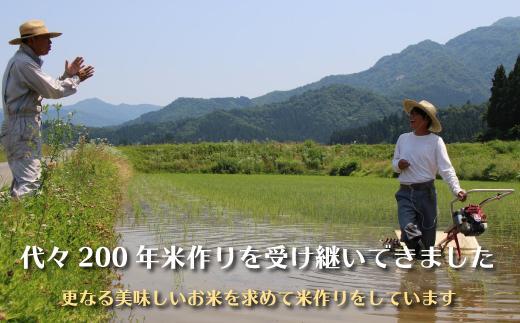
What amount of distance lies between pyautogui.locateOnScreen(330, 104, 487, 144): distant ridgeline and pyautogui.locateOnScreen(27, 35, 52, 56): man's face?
260 feet

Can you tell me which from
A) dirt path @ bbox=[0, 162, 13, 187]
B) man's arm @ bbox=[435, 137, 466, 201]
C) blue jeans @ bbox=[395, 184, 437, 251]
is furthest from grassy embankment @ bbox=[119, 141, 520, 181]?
man's arm @ bbox=[435, 137, 466, 201]

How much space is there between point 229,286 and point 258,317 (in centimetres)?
106

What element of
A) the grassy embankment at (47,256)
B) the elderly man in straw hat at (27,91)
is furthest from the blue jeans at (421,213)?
the elderly man in straw hat at (27,91)

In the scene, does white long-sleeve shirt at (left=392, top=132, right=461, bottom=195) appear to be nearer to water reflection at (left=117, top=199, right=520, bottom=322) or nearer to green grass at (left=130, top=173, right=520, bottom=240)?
water reflection at (left=117, top=199, right=520, bottom=322)

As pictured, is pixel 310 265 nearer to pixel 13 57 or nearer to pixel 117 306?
pixel 117 306

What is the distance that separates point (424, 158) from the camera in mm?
6504

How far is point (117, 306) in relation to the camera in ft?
15.4

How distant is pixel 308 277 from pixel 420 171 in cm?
163

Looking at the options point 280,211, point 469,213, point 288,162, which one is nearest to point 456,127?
point 288,162

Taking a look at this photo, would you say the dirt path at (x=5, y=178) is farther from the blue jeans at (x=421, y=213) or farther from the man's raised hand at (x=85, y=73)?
the blue jeans at (x=421, y=213)

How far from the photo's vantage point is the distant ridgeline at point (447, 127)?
87562 mm

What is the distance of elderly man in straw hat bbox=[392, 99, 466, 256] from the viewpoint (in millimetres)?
6477

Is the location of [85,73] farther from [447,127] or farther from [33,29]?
[447,127]

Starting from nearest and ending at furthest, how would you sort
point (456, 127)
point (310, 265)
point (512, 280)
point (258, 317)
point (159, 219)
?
point (258, 317)
point (512, 280)
point (310, 265)
point (159, 219)
point (456, 127)
